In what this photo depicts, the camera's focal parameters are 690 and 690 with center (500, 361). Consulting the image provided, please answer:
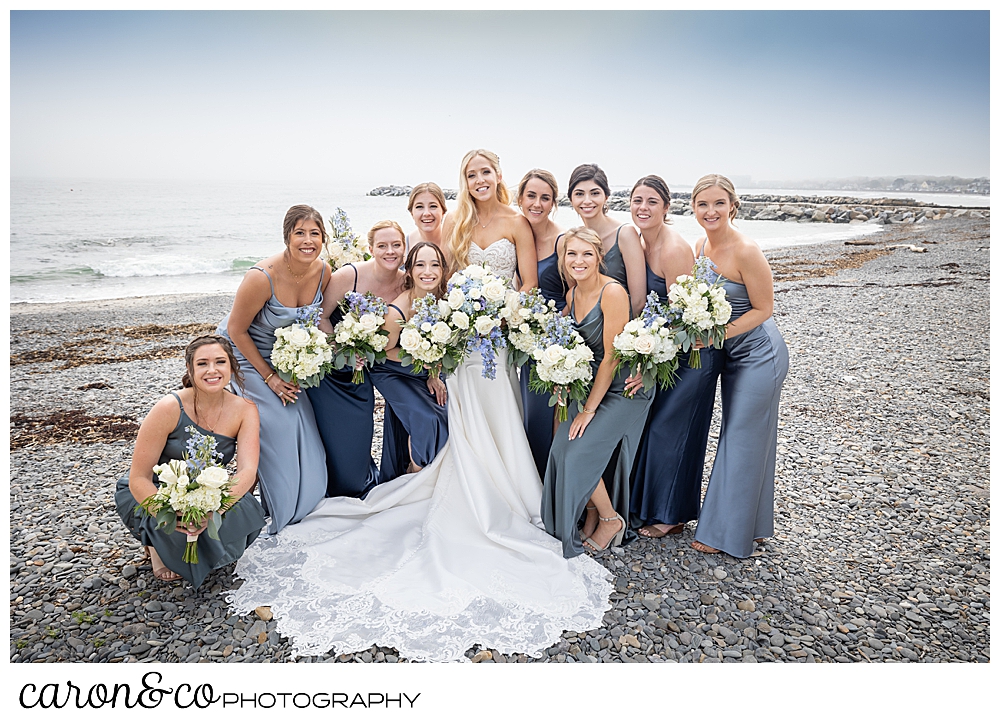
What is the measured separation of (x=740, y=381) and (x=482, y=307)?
1.54 metres

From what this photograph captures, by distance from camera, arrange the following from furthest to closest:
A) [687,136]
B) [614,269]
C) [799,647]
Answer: [687,136] < [614,269] < [799,647]

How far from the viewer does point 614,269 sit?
13.9 feet

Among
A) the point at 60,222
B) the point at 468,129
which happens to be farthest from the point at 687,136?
the point at 60,222

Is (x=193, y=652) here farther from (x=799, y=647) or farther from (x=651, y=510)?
(x=799, y=647)

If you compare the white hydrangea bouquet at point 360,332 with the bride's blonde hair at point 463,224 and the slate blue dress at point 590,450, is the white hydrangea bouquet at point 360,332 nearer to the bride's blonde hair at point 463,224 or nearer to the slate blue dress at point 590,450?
the bride's blonde hair at point 463,224

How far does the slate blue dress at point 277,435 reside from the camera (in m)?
4.10

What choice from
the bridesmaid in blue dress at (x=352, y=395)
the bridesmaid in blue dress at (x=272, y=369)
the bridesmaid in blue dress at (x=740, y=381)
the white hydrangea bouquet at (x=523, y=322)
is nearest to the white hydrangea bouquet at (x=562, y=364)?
the white hydrangea bouquet at (x=523, y=322)

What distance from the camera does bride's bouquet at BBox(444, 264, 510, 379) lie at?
3844 mm

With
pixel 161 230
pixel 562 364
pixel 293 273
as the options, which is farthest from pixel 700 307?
pixel 161 230

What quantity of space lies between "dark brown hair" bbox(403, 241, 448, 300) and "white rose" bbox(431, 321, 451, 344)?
12.4 inches

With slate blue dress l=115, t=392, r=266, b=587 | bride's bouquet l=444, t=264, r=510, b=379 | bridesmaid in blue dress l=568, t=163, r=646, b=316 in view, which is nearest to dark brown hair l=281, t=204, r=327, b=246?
bride's bouquet l=444, t=264, r=510, b=379

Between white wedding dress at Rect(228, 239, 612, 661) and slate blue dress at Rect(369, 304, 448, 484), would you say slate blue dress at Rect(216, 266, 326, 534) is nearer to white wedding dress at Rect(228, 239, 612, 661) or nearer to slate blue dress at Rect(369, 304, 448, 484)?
white wedding dress at Rect(228, 239, 612, 661)

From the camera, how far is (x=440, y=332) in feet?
12.7
